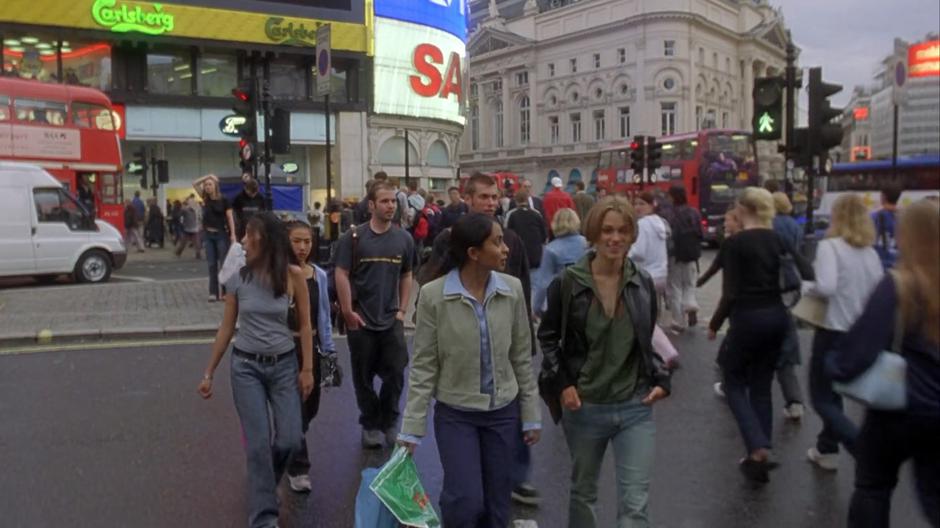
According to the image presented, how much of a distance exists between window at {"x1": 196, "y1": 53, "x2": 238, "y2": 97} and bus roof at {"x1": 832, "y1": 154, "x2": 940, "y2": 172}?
25.2 m

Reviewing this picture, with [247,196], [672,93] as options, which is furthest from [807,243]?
[672,93]

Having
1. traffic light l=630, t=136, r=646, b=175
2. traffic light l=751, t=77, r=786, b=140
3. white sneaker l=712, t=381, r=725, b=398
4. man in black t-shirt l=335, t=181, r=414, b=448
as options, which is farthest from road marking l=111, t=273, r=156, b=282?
white sneaker l=712, t=381, r=725, b=398

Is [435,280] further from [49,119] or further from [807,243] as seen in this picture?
[49,119]

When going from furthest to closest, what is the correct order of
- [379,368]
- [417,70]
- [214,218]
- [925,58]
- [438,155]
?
[925,58] < [438,155] < [417,70] < [214,218] < [379,368]

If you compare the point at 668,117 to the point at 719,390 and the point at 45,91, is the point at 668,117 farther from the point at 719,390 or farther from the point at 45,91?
the point at 719,390

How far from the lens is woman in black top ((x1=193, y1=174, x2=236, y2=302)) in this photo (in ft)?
41.2

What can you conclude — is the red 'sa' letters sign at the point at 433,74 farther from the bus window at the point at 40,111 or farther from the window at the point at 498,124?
the window at the point at 498,124

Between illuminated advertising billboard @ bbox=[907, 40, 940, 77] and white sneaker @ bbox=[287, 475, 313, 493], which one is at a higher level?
illuminated advertising billboard @ bbox=[907, 40, 940, 77]

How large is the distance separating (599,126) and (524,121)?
8.54m

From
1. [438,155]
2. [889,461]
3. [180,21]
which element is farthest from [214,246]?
[438,155]

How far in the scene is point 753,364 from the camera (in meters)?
5.45

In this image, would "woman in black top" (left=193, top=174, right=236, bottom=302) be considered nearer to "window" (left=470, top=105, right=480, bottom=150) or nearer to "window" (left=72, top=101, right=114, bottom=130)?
"window" (left=72, top=101, right=114, bottom=130)

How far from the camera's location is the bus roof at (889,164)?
3091 cm

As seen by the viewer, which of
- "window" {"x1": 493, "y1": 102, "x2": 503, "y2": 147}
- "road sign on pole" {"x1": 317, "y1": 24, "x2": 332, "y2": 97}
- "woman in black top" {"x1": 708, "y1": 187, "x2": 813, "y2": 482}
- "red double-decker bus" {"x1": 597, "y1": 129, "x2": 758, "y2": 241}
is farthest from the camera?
"window" {"x1": 493, "y1": 102, "x2": 503, "y2": 147}
